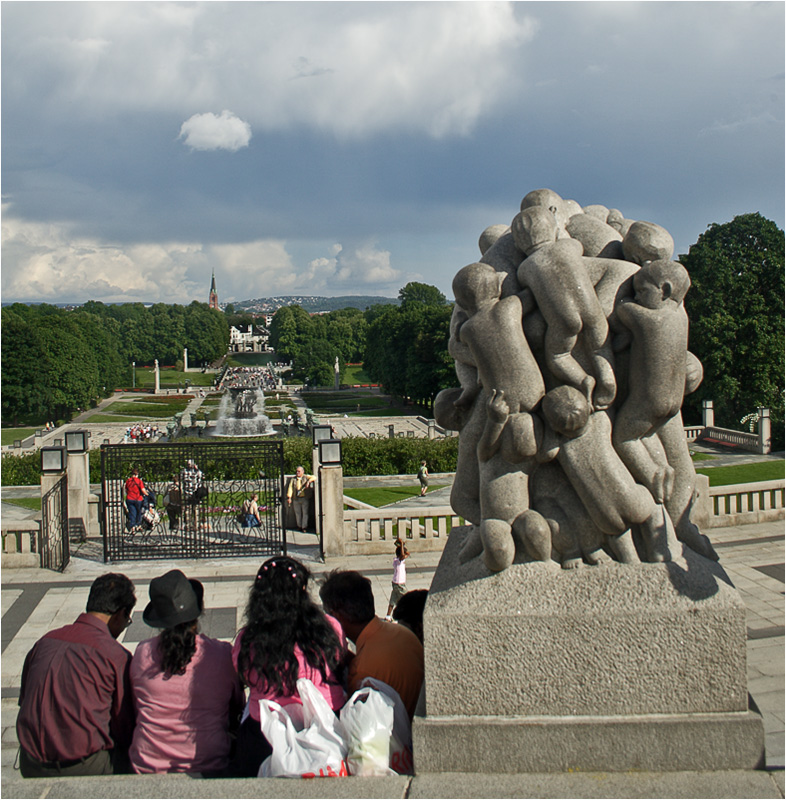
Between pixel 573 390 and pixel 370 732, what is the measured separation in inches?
94.0

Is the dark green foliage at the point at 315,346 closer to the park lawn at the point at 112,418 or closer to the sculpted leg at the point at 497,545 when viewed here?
the park lawn at the point at 112,418

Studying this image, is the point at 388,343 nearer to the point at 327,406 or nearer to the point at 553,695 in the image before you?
the point at 327,406

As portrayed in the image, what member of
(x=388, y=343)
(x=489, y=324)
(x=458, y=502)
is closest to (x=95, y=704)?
(x=458, y=502)

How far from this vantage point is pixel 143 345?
10762cm

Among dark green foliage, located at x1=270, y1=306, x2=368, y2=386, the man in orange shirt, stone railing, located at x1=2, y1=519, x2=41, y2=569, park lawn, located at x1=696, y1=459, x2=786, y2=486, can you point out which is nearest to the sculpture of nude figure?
the man in orange shirt

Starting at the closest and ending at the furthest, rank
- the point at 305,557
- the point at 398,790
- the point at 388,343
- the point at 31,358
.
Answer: the point at 398,790 < the point at 305,557 < the point at 31,358 < the point at 388,343

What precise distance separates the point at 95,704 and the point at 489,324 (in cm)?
325

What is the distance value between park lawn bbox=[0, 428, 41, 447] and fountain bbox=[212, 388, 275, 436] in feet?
39.7

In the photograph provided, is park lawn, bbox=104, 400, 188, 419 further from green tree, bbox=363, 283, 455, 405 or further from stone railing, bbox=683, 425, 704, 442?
stone railing, bbox=683, 425, 704, 442

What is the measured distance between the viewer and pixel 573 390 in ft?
15.3

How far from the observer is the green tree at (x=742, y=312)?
3422 cm

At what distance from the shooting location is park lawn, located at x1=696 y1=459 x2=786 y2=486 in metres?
22.6

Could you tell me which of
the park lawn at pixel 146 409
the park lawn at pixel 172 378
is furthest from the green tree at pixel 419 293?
the park lawn at pixel 146 409

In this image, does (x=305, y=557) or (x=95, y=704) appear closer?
(x=95, y=704)
